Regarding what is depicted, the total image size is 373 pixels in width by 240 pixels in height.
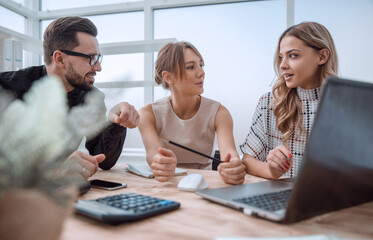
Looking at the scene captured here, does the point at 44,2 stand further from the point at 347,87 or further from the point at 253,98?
the point at 347,87

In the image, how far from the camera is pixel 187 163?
156cm

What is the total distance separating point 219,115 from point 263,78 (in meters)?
1.20

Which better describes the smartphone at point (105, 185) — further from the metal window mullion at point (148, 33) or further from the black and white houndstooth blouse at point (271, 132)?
the metal window mullion at point (148, 33)

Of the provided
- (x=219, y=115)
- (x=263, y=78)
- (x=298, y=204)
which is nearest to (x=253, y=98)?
(x=263, y=78)

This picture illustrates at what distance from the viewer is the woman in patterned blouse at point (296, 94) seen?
54.9 inches

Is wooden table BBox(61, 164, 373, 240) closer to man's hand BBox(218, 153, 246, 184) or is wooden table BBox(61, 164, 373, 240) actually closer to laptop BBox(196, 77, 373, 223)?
laptop BBox(196, 77, 373, 223)

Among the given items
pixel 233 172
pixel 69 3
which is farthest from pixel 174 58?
pixel 69 3

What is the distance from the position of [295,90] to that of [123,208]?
1222mm

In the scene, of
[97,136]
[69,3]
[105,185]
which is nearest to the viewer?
[105,185]

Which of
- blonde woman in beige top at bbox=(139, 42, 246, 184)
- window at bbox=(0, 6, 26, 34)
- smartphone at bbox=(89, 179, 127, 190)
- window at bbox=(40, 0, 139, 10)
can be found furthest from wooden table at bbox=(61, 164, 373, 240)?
window at bbox=(0, 6, 26, 34)

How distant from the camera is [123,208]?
20.5 inches

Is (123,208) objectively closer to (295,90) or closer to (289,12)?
(295,90)

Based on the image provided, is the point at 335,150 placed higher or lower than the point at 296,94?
lower

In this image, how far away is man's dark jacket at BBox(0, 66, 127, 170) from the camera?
1.28 m
